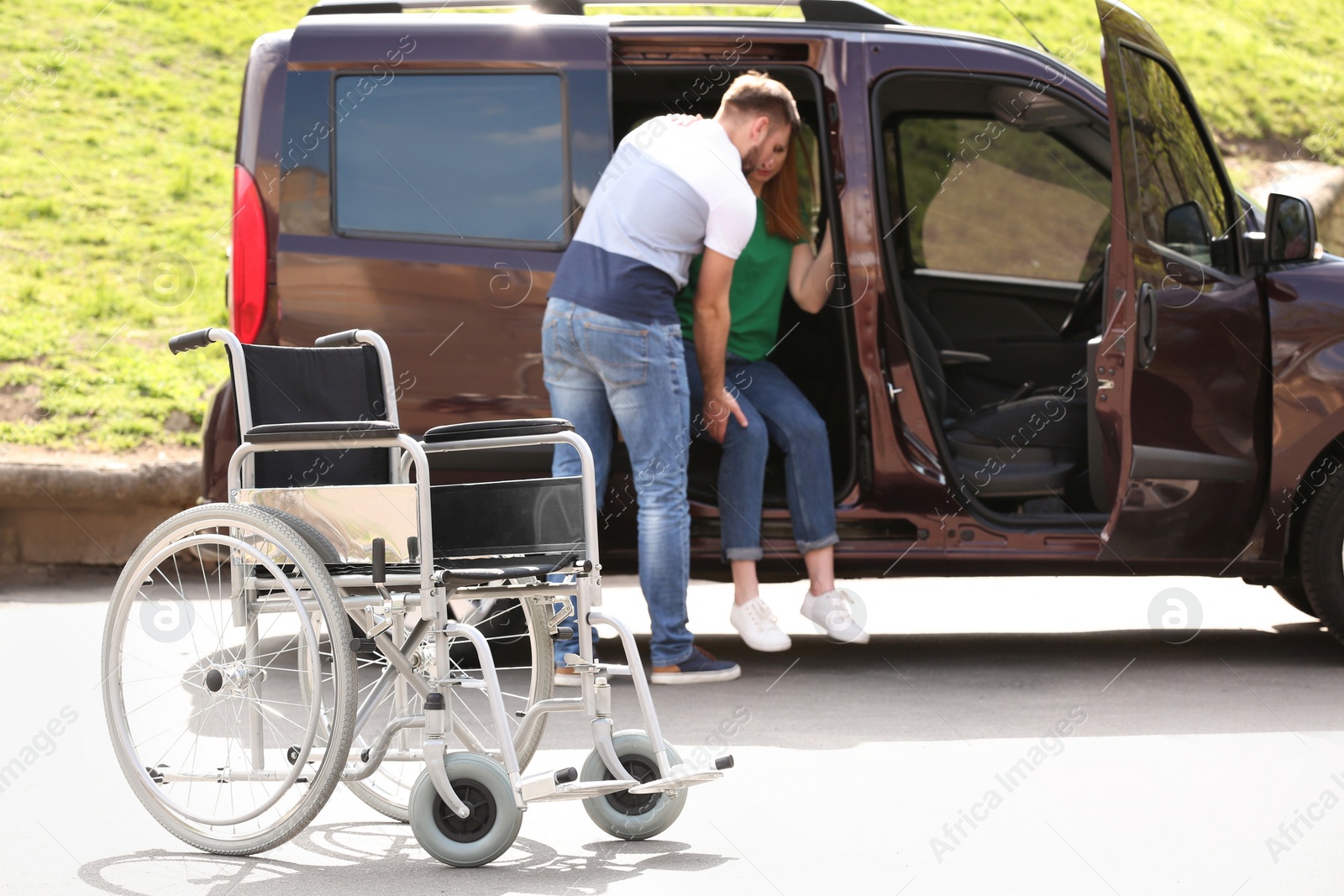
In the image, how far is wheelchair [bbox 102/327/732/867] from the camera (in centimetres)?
331

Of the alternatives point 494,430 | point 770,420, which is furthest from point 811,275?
point 494,430

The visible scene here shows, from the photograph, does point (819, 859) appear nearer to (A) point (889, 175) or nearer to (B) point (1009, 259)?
(A) point (889, 175)

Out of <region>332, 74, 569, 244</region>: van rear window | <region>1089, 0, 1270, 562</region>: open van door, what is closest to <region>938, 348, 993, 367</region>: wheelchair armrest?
<region>1089, 0, 1270, 562</region>: open van door

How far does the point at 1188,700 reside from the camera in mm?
4938

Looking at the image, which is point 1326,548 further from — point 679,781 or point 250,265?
point 250,265

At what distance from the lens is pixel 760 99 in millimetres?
5102

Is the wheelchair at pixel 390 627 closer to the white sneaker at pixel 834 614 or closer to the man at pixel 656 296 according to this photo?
the man at pixel 656 296

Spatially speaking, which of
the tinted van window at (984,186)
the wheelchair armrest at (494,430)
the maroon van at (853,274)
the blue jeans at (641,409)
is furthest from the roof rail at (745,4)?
the wheelchair armrest at (494,430)

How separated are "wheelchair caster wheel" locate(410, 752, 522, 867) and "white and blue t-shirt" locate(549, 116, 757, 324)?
201cm

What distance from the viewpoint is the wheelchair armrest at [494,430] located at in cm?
369

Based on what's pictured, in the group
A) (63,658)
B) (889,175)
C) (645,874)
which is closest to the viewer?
(645,874)

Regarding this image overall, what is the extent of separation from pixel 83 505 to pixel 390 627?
16.8 feet

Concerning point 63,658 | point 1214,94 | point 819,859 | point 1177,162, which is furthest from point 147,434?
point 1214,94

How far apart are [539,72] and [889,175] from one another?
1.73 m
